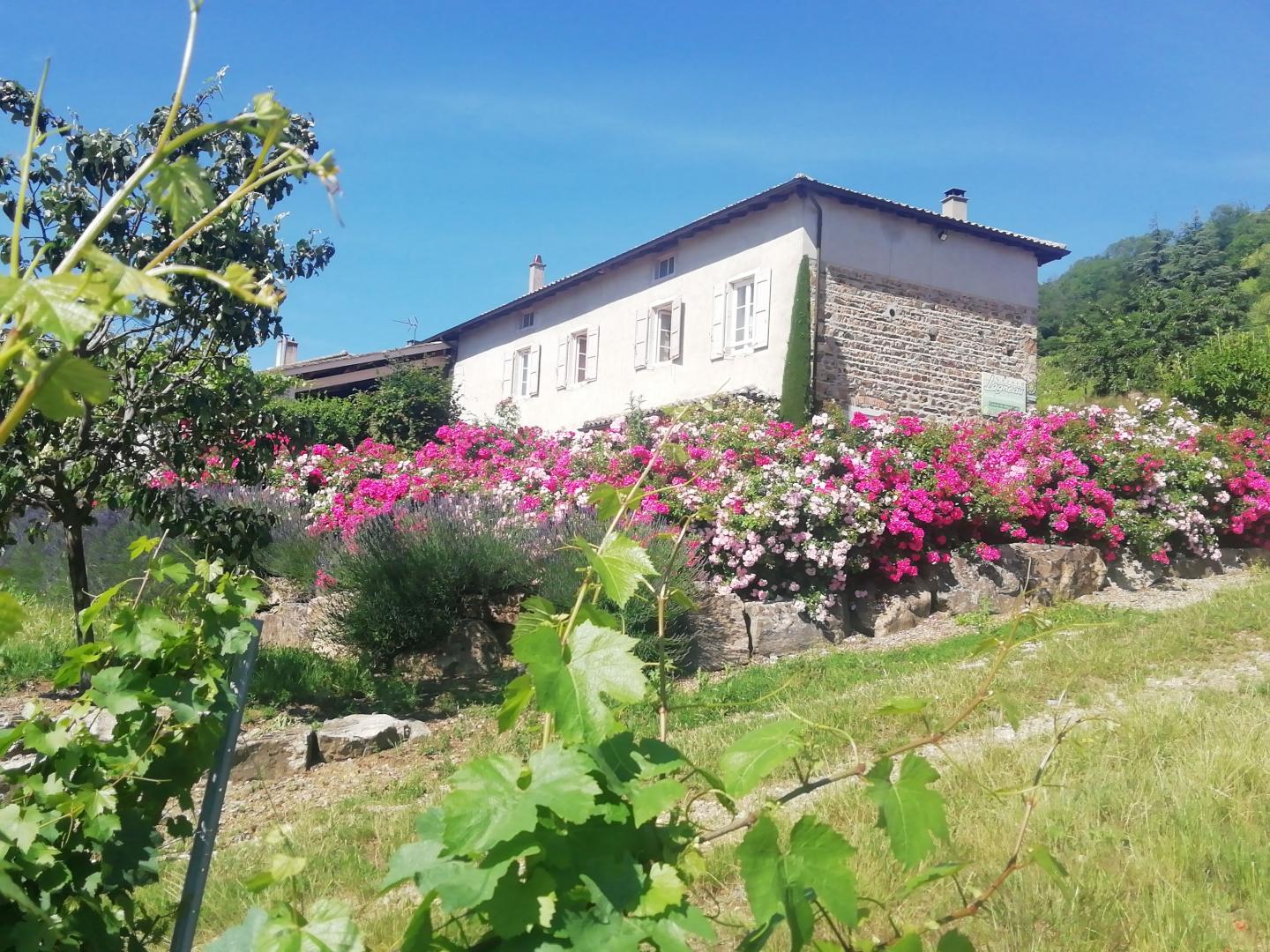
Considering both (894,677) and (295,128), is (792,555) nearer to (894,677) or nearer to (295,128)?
(894,677)

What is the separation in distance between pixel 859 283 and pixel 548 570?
9.67m

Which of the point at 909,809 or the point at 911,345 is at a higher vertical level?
the point at 911,345

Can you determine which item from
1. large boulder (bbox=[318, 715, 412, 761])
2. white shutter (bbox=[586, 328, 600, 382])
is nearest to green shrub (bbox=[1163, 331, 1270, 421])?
white shutter (bbox=[586, 328, 600, 382])

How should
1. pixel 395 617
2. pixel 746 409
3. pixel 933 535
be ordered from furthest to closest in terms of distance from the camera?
pixel 746 409, pixel 933 535, pixel 395 617

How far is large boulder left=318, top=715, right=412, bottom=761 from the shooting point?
5.50 meters

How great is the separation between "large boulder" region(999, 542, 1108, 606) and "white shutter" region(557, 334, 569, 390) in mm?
10615

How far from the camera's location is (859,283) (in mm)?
15586

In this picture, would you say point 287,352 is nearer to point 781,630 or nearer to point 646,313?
point 646,313

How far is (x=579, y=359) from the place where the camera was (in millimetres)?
19125

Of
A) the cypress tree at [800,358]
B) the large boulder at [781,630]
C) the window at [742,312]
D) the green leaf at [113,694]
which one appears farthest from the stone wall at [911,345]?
the green leaf at [113,694]

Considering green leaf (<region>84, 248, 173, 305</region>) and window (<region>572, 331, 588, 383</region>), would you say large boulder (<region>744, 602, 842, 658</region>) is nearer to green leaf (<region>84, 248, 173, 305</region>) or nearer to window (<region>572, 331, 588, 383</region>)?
green leaf (<region>84, 248, 173, 305</region>)

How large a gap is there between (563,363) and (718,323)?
4325mm

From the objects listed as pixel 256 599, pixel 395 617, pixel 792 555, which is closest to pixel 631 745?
pixel 256 599

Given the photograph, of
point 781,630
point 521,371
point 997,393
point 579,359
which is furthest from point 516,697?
point 521,371
